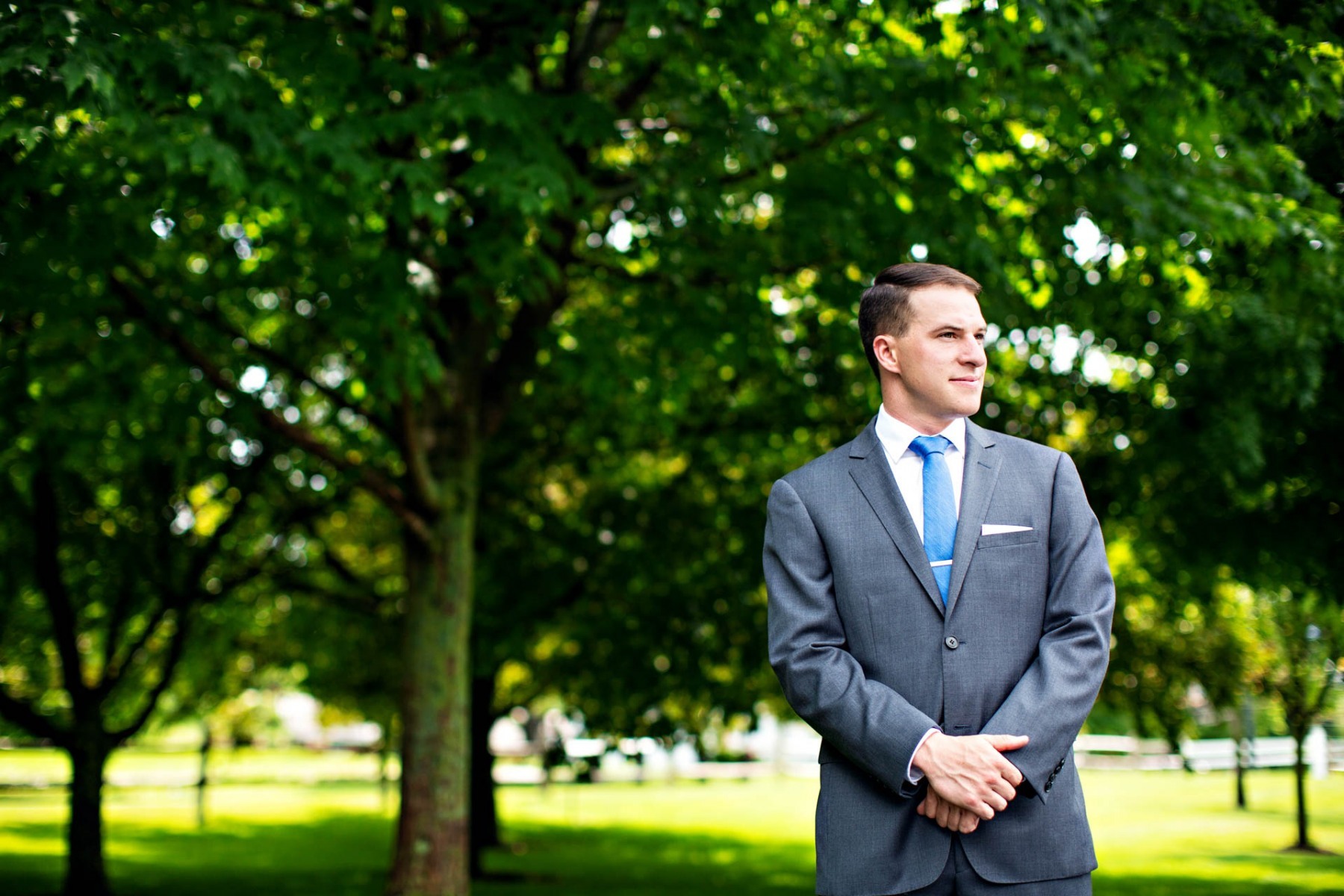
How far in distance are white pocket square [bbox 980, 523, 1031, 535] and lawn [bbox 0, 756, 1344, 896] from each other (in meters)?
0.78

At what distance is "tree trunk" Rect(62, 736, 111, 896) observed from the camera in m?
13.8

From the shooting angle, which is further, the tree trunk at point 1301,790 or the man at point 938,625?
the tree trunk at point 1301,790

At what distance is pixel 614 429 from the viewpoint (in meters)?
14.5

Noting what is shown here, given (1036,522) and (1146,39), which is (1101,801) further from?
(1036,522)

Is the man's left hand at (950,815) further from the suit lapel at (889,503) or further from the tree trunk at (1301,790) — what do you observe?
the tree trunk at (1301,790)

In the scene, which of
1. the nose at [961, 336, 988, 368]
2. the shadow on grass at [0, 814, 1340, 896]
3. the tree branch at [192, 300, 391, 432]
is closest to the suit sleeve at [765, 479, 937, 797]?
the nose at [961, 336, 988, 368]

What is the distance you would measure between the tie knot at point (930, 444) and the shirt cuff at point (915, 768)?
753 mm

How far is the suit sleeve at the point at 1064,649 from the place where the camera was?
290cm

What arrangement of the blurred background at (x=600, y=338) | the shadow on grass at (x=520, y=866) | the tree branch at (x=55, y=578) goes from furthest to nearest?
the shadow on grass at (x=520, y=866) < the tree branch at (x=55, y=578) < the blurred background at (x=600, y=338)

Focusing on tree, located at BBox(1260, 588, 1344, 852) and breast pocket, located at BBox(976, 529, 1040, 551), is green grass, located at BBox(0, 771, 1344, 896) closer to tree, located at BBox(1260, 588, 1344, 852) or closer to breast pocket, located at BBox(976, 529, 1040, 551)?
tree, located at BBox(1260, 588, 1344, 852)

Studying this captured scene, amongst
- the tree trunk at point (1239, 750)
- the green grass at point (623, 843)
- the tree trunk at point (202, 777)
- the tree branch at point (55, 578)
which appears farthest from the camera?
the tree trunk at point (202, 777)

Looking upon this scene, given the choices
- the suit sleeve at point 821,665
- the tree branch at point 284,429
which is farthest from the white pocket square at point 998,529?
the tree branch at point 284,429

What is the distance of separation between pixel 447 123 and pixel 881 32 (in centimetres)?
317

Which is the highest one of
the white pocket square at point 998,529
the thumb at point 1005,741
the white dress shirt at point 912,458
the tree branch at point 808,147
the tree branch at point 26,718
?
the tree branch at point 808,147
